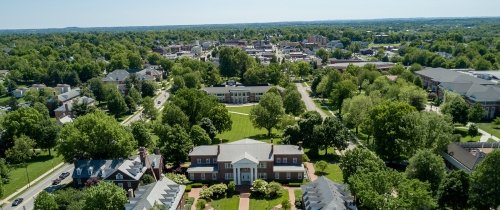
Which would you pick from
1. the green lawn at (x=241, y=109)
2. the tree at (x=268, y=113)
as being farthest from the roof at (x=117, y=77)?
the tree at (x=268, y=113)

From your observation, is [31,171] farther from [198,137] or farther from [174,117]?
[198,137]

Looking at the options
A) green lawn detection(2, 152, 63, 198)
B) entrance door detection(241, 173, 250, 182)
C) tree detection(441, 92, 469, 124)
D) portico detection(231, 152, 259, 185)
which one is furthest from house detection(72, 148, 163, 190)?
tree detection(441, 92, 469, 124)

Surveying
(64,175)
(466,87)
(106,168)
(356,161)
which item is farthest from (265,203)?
(466,87)

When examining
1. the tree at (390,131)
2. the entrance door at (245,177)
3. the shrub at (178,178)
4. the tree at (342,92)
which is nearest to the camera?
the shrub at (178,178)

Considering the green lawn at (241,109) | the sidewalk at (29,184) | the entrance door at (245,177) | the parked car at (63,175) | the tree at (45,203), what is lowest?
the green lawn at (241,109)

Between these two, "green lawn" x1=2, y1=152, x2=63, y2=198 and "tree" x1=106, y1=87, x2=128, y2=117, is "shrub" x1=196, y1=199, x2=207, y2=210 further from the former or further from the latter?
"tree" x1=106, y1=87, x2=128, y2=117

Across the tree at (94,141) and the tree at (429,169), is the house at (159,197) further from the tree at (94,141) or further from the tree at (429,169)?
the tree at (429,169)

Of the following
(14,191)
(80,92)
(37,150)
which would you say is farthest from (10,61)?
(14,191)
